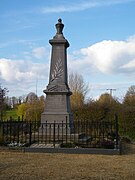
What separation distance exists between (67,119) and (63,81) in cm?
200

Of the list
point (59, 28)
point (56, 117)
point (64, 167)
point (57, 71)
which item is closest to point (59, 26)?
point (59, 28)

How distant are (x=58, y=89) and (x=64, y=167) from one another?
743 cm

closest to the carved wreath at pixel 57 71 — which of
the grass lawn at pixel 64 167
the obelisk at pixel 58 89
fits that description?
the obelisk at pixel 58 89

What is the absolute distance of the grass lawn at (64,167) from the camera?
23.1 feet

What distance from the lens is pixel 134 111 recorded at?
23.3 meters

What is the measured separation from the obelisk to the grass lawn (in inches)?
170

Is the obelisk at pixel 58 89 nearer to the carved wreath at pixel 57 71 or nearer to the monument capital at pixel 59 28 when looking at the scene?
the carved wreath at pixel 57 71

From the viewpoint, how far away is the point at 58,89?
15391mm

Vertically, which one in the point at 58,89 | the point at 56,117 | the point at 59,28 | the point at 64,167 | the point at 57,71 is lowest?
the point at 64,167

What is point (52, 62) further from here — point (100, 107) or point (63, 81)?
point (100, 107)

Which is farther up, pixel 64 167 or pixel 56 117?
pixel 56 117

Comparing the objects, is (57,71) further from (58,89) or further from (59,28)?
(59,28)

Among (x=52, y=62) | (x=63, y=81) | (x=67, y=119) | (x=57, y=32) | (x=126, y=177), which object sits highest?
(x=57, y=32)

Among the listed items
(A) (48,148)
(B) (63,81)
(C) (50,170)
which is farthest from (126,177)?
(B) (63,81)
